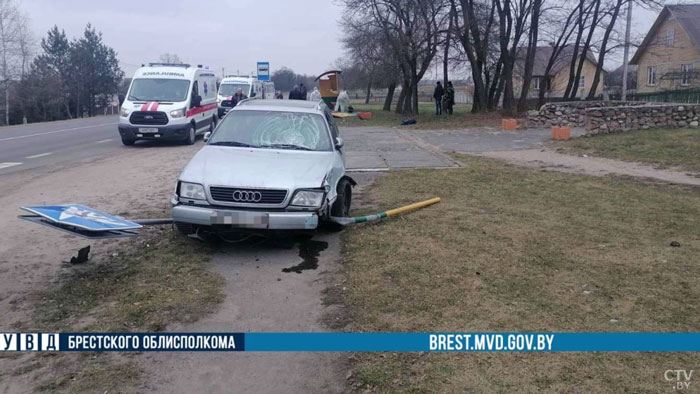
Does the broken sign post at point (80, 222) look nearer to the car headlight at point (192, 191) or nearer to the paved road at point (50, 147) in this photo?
the car headlight at point (192, 191)

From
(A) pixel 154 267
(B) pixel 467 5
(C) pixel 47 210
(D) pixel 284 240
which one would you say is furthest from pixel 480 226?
(B) pixel 467 5

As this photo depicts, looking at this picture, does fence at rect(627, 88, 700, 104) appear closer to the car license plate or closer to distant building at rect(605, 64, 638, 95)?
the car license plate

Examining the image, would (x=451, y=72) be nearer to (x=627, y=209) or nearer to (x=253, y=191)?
(x=627, y=209)

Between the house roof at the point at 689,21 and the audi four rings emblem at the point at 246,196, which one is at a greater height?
the house roof at the point at 689,21

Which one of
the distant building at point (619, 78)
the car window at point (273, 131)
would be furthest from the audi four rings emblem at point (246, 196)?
the distant building at point (619, 78)

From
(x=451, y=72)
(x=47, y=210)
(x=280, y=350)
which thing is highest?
(x=451, y=72)

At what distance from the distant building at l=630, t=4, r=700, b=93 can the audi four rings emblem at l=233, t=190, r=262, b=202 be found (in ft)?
153

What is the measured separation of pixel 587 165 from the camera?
43.3 feet

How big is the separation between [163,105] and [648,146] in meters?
14.1

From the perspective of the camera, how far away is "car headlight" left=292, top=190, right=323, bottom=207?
626 cm

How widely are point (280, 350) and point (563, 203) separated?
6.05m

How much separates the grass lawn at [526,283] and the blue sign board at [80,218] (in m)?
2.32

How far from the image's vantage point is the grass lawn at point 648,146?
13617mm

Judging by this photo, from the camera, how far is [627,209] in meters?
8.27
